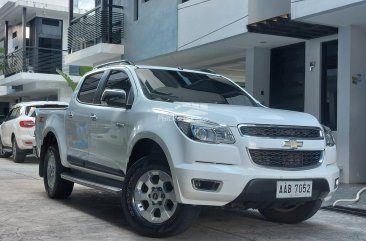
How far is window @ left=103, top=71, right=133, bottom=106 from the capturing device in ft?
20.3

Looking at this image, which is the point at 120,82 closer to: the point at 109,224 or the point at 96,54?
the point at 109,224

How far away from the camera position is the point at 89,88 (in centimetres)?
724

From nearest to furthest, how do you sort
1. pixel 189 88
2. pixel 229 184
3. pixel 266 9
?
1. pixel 229 184
2. pixel 189 88
3. pixel 266 9

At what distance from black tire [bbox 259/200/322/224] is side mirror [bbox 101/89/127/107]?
223 centimetres

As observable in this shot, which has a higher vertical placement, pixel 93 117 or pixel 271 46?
pixel 271 46

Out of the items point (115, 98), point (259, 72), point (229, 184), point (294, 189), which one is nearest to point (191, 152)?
point (229, 184)

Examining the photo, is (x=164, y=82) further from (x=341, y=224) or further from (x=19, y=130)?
(x=19, y=130)

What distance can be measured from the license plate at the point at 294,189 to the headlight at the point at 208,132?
65cm

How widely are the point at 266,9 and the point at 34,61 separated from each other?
669 inches

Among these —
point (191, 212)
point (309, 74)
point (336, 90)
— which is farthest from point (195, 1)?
point (191, 212)

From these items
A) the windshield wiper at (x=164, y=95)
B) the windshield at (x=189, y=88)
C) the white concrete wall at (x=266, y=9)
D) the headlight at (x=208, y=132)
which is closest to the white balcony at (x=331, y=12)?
the white concrete wall at (x=266, y=9)

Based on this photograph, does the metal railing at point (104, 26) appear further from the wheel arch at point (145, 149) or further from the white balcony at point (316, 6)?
the wheel arch at point (145, 149)

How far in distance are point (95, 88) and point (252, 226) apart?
2.74 m

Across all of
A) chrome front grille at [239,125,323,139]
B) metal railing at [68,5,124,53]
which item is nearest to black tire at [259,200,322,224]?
chrome front grille at [239,125,323,139]
